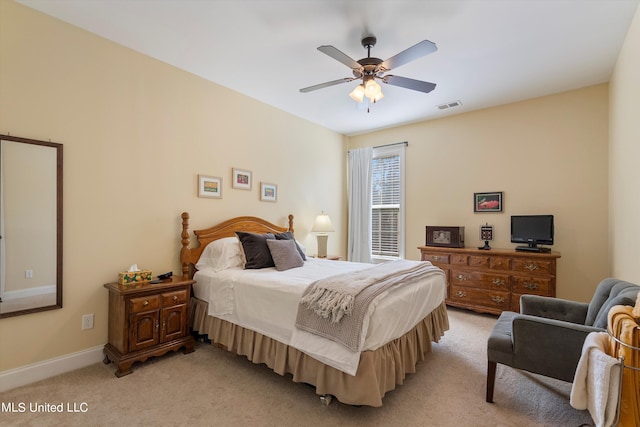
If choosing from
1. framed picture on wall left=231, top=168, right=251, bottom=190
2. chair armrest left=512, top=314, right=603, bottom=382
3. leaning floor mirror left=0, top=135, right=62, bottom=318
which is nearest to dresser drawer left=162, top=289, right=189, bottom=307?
leaning floor mirror left=0, top=135, right=62, bottom=318

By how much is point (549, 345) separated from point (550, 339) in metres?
0.04

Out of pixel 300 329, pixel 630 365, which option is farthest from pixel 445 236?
pixel 630 365

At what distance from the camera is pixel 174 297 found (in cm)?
275

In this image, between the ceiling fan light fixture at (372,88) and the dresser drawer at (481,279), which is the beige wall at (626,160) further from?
the ceiling fan light fixture at (372,88)

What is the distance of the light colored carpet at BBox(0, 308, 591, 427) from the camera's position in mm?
1898

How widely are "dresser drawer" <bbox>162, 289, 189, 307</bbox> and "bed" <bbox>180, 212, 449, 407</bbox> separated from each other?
21 centimetres

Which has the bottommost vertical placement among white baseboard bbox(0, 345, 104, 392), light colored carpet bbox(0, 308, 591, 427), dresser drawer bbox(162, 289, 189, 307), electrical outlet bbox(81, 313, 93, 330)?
light colored carpet bbox(0, 308, 591, 427)

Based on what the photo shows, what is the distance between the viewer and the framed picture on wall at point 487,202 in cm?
420

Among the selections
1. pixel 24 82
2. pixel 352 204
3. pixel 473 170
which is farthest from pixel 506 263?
pixel 24 82

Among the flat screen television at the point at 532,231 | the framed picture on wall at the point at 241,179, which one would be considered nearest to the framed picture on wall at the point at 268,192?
the framed picture on wall at the point at 241,179

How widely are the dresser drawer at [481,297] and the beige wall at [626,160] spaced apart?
111 centimetres

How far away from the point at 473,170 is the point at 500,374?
2.91 m

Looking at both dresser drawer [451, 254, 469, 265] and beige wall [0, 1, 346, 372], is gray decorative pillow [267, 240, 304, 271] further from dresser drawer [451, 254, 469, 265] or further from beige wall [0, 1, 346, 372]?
dresser drawer [451, 254, 469, 265]

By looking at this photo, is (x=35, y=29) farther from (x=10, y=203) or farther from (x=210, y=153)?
(x=210, y=153)
